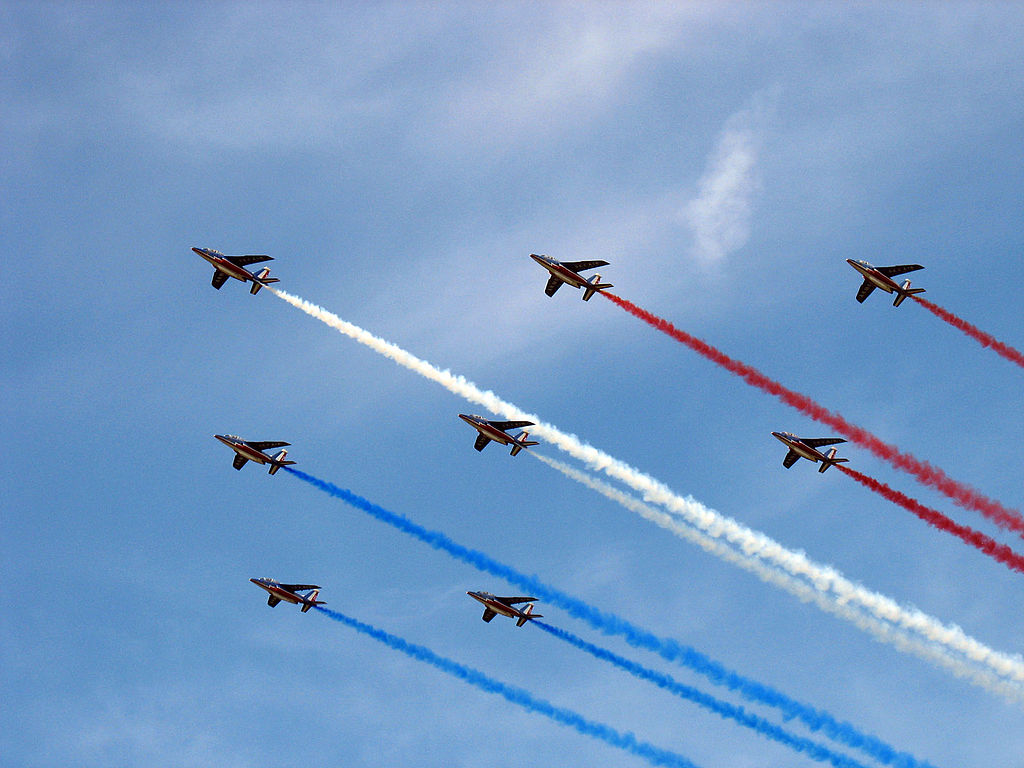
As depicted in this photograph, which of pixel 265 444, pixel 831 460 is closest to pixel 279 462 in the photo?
pixel 265 444

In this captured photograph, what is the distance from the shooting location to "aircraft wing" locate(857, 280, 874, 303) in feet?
309

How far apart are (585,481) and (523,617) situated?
1447 centimetres

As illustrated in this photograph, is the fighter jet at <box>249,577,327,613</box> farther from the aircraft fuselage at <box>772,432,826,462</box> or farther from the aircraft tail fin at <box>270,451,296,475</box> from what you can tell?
the aircraft fuselage at <box>772,432,826,462</box>

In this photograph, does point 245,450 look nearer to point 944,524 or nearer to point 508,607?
point 508,607

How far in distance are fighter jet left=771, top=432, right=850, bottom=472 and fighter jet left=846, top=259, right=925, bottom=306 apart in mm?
14160

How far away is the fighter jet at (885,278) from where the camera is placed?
91.7m

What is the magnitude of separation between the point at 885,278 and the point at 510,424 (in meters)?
35.3

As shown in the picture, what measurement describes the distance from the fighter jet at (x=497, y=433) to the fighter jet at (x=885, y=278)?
3243 cm

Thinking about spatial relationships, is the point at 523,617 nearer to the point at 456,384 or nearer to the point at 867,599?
the point at 456,384

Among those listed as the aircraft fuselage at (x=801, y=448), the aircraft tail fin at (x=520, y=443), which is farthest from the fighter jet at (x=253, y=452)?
the aircraft fuselage at (x=801, y=448)

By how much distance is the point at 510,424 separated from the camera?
3600 inches

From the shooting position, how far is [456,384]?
304ft

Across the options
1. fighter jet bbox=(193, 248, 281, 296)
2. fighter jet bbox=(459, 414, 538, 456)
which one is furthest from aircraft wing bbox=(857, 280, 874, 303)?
fighter jet bbox=(193, 248, 281, 296)

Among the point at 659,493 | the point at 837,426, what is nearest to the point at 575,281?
the point at 659,493
